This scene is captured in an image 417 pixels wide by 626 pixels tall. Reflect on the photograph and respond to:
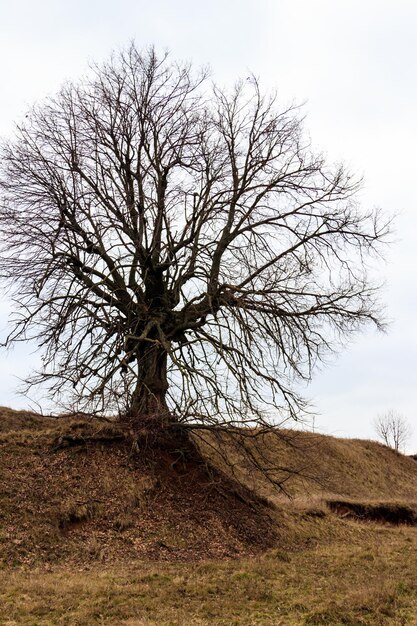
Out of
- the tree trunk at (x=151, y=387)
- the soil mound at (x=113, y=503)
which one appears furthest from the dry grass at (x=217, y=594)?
the tree trunk at (x=151, y=387)

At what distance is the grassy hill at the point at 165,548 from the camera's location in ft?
31.2

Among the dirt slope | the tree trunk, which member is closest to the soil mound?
the dirt slope

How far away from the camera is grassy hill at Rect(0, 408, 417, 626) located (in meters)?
9.52

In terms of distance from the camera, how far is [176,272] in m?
16.6

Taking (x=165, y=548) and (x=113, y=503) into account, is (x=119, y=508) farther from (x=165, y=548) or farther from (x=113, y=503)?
(x=165, y=548)

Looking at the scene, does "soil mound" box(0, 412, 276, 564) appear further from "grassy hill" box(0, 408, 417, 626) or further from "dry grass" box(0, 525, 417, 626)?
"dry grass" box(0, 525, 417, 626)

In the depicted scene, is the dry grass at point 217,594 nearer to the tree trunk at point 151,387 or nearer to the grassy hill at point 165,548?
the grassy hill at point 165,548

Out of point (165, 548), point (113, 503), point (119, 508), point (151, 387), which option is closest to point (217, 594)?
point (165, 548)

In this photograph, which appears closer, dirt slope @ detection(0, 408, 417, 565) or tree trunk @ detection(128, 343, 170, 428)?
dirt slope @ detection(0, 408, 417, 565)

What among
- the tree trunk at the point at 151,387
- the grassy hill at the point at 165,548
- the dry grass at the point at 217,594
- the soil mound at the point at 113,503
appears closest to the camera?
the dry grass at the point at 217,594

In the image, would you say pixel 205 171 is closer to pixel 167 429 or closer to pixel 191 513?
pixel 167 429

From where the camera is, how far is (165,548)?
13.0m

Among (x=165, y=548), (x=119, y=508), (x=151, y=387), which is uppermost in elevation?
(x=151, y=387)

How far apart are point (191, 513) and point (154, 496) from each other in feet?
2.96
